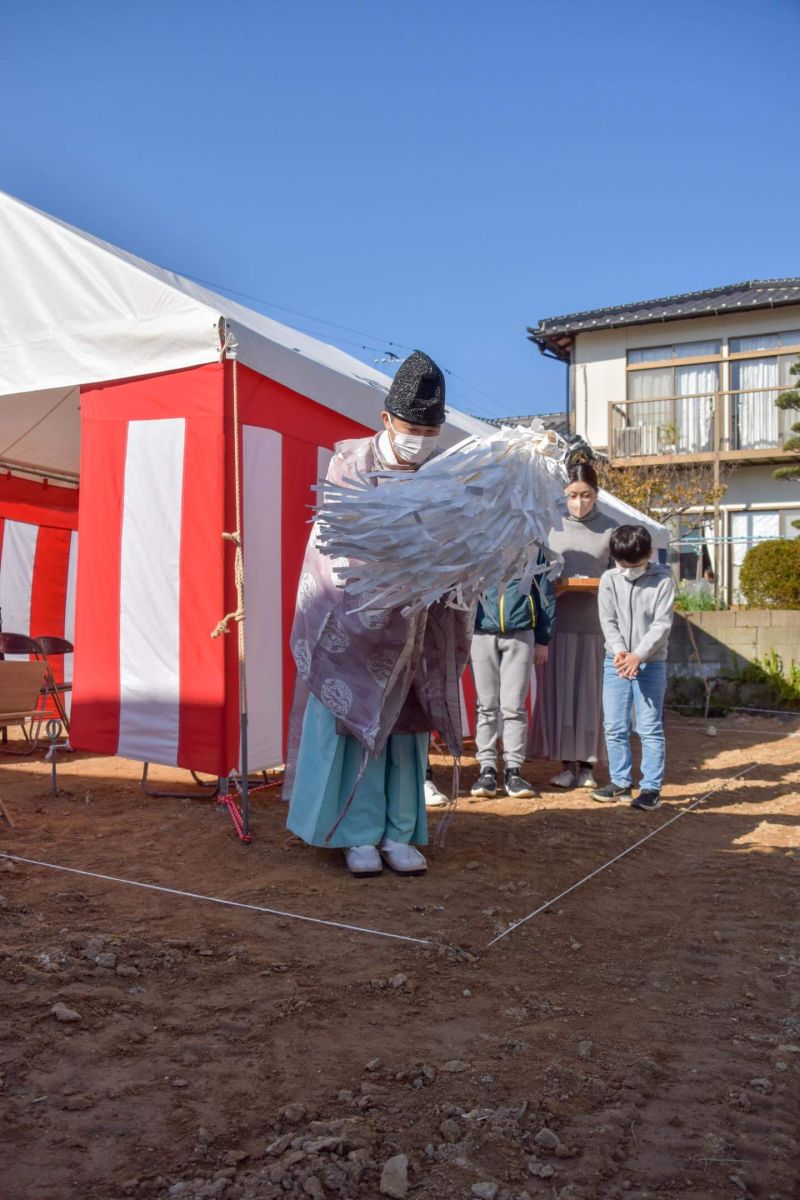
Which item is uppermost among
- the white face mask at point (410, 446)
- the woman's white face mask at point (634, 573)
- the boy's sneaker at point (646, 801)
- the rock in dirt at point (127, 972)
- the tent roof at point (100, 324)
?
the tent roof at point (100, 324)

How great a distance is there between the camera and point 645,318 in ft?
52.9

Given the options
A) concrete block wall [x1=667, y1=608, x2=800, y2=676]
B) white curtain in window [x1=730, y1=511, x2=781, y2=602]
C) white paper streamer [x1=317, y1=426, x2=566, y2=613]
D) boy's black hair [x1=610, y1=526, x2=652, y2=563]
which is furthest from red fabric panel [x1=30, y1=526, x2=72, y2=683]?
white curtain in window [x1=730, y1=511, x2=781, y2=602]

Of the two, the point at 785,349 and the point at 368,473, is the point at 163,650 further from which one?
the point at 785,349

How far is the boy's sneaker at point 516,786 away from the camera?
185 inches

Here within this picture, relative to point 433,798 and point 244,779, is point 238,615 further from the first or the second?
point 433,798

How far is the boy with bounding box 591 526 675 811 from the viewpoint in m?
4.60

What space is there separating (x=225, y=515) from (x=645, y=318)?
13.6 metres

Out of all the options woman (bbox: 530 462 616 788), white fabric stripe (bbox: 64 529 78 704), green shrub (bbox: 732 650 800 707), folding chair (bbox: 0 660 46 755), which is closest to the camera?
folding chair (bbox: 0 660 46 755)

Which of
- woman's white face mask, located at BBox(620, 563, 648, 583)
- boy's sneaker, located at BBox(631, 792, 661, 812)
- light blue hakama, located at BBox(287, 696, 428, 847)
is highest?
woman's white face mask, located at BBox(620, 563, 648, 583)

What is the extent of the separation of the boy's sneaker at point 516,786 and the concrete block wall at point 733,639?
5.17 m

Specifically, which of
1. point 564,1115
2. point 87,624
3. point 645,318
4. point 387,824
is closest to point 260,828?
point 387,824

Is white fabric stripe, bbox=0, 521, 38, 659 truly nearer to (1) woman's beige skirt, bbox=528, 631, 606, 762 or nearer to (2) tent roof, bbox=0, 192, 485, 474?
(2) tent roof, bbox=0, 192, 485, 474

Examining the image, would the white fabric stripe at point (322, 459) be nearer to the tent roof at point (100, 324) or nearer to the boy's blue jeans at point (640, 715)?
Result: the tent roof at point (100, 324)

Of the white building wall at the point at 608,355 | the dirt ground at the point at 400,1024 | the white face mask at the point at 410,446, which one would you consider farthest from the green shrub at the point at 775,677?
the white building wall at the point at 608,355
